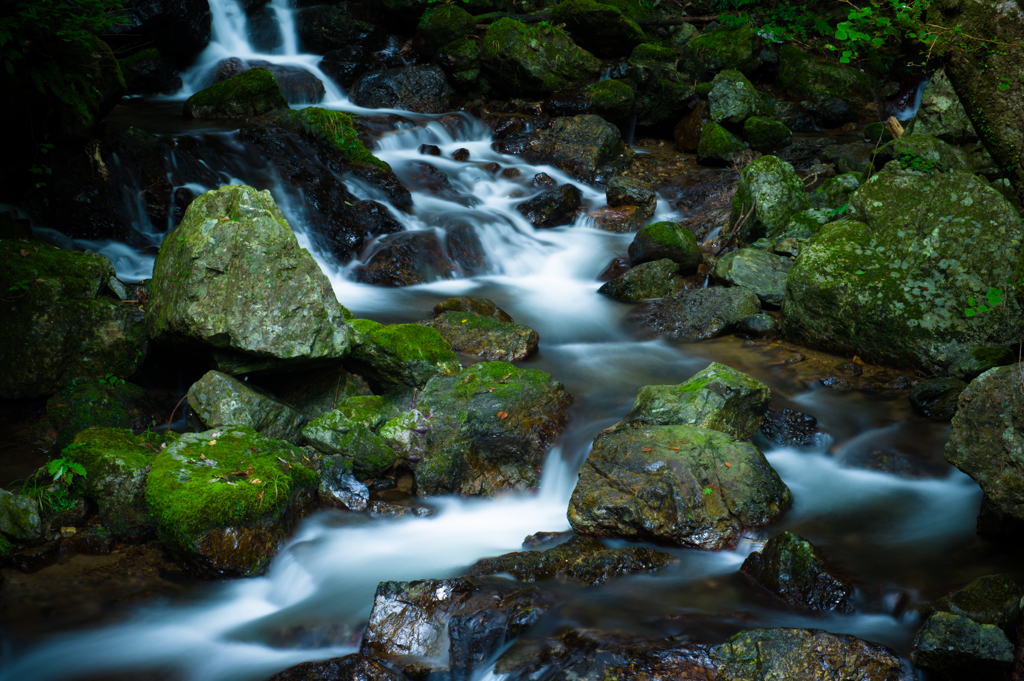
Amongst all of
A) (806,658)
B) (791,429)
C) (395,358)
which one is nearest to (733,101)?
(791,429)

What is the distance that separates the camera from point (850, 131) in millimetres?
13867

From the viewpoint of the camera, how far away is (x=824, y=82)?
1498 centimetres

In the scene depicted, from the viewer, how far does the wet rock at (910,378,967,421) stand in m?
5.39

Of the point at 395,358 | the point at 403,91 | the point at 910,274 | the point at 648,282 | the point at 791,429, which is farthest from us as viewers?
the point at 403,91

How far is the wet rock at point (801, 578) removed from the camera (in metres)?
3.50

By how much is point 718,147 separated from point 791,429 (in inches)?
314

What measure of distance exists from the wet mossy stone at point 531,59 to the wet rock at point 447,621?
12.3 meters

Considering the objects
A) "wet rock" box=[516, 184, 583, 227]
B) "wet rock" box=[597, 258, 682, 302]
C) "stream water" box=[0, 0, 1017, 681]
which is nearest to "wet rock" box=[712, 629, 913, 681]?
"stream water" box=[0, 0, 1017, 681]

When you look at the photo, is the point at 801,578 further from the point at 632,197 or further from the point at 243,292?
the point at 632,197

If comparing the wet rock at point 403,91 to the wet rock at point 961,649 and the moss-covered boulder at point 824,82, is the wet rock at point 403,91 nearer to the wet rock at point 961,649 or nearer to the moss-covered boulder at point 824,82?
the moss-covered boulder at point 824,82

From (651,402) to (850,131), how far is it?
11.5m

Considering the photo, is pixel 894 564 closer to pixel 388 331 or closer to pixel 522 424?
pixel 522 424

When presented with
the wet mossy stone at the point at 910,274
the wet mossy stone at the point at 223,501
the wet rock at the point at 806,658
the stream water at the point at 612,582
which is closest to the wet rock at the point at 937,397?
the stream water at the point at 612,582

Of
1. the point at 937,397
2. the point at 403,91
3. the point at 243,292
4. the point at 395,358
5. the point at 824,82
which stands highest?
the point at 824,82
